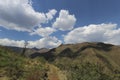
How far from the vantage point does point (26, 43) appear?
128 metres

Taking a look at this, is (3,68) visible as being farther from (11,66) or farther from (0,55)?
(0,55)

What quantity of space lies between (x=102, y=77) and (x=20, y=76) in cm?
8771

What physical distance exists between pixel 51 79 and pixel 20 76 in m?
15.1

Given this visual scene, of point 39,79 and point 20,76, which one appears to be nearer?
point 20,76

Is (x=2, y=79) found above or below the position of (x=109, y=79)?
below

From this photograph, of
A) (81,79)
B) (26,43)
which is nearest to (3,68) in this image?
(81,79)

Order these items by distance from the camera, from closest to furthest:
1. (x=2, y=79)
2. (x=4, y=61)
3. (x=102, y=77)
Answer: (x=2, y=79), (x=4, y=61), (x=102, y=77)

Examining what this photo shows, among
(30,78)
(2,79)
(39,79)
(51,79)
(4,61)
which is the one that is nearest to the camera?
(2,79)

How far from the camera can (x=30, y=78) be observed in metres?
39.0

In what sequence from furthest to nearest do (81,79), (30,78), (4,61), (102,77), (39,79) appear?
(102,77)
(81,79)
(4,61)
(39,79)
(30,78)

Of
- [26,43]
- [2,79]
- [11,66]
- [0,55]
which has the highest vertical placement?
[26,43]

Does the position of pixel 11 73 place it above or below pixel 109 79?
below

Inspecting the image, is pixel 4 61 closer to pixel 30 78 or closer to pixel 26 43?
pixel 30 78

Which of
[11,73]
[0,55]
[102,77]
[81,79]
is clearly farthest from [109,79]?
[11,73]
